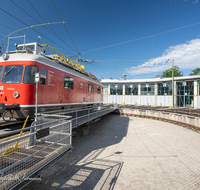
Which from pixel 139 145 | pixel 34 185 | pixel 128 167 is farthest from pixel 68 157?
pixel 139 145

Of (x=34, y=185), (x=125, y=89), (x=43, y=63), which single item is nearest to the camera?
(x=34, y=185)

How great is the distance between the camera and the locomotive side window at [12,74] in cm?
611

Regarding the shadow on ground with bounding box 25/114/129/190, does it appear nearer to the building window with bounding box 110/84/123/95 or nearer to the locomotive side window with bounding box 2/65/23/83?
the locomotive side window with bounding box 2/65/23/83

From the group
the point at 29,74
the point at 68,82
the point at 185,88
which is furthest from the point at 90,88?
the point at 185,88

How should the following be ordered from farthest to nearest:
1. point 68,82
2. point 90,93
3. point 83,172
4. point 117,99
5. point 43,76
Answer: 1. point 117,99
2. point 90,93
3. point 68,82
4. point 43,76
5. point 83,172

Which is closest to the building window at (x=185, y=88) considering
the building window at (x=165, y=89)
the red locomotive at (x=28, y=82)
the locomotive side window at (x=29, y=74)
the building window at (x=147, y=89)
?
the building window at (x=165, y=89)

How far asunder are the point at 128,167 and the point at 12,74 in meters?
6.91

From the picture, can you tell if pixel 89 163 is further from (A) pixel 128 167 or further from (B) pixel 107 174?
(A) pixel 128 167

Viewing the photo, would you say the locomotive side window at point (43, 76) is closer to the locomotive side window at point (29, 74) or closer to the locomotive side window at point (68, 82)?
the locomotive side window at point (29, 74)

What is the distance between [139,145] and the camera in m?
8.87

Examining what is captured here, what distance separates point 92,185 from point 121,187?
1031 mm

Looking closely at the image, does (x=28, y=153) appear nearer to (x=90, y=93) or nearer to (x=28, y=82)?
(x=28, y=82)

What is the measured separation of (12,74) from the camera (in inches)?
245

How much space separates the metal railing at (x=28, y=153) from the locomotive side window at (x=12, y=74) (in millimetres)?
2562
